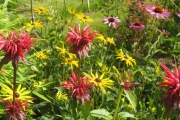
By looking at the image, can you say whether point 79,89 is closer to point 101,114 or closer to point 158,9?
point 101,114

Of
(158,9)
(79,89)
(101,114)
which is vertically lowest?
(101,114)

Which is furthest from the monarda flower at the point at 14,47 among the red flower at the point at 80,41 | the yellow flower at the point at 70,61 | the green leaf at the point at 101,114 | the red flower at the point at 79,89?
the yellow flower at the point at 70,61

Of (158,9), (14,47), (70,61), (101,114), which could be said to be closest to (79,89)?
(101,114)

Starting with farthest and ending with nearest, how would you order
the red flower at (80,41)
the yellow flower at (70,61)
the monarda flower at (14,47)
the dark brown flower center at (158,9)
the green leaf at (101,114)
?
the dark brown flower center at (158,9)
the yellow flower at (70,61)
the green leaf at (101,114)
the red flower at (80,41)
the monarda flower at (14,47)

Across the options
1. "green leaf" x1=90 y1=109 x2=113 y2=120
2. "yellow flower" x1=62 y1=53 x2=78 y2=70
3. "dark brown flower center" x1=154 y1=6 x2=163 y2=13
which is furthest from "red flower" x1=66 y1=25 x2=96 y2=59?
"dark brown flower center" x1=154 y1=6 x2=163 y2=13

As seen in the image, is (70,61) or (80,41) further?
(70,61)

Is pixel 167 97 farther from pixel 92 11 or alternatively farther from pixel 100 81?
pixel 92 11

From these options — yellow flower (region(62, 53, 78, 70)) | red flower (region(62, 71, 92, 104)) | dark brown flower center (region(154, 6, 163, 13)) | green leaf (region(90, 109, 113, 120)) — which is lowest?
green leaf (region(90, 109, 113, 120))

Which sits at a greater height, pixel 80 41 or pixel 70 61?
pixel 80 41

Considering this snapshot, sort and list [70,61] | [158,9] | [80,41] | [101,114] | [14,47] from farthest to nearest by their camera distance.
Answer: [158,9] < [70,61] < [101,114] < [80,41] < [14,47]

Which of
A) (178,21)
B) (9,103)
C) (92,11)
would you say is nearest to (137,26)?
(178,21)

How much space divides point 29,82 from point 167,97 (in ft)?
4.84

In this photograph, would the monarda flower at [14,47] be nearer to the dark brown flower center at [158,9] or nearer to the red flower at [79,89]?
the red flower at [79,89]

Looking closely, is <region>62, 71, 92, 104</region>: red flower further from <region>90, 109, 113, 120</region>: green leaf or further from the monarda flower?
the monarda flower
